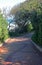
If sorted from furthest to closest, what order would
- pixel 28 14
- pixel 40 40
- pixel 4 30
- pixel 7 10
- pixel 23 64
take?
pixel 7 10 → pixel 28 14 → pixel 4 30 → pixel 40 40 → pixel 23 64

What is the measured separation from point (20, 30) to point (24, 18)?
1.64 metres

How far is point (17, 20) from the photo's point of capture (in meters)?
30.2

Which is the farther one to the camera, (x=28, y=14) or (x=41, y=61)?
(x=28, y=14)

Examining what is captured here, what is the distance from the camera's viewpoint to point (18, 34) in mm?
29656

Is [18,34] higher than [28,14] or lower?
lower

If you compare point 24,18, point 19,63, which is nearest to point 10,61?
point 19,63

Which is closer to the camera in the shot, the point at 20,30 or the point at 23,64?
the point at 23,64

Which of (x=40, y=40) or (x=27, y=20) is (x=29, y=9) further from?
(x=40, y=40)

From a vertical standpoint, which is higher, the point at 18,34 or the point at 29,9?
the point at 29,9

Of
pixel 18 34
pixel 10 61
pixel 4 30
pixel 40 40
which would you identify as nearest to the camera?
pixel 10 61

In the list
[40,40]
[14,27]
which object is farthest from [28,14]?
[40,40]

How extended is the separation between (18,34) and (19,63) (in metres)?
18.0

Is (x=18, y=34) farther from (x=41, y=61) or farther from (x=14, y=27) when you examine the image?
(x=41, y=61)

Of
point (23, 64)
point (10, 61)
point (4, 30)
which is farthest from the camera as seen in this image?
point (4, 30)
